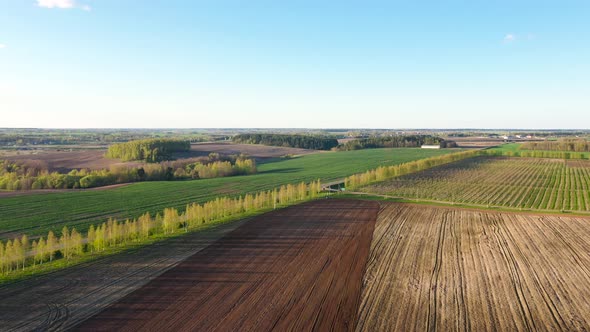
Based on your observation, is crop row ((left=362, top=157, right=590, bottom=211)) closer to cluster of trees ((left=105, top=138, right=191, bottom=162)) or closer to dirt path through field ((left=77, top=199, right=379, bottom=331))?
dirt path through field ((left=77, top=199, right=379, bottom=331))

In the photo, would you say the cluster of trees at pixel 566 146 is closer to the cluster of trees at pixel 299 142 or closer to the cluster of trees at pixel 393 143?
the cluster of trees at pixel 393 143

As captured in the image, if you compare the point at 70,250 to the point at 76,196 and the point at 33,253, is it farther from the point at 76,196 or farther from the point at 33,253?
the point at 76,196

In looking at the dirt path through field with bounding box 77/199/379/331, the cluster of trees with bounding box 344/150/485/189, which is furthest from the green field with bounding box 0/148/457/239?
the dirt path through field with bounding box 77/199/379/331

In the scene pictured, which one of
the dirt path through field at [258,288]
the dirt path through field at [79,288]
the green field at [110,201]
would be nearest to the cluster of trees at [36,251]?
the dirt path through field at [79,288]

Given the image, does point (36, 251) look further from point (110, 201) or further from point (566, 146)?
point (566, 146)

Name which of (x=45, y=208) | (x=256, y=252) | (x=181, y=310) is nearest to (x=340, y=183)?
(x=256, y=252)

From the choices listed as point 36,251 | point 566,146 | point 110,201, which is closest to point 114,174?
point 110,201
